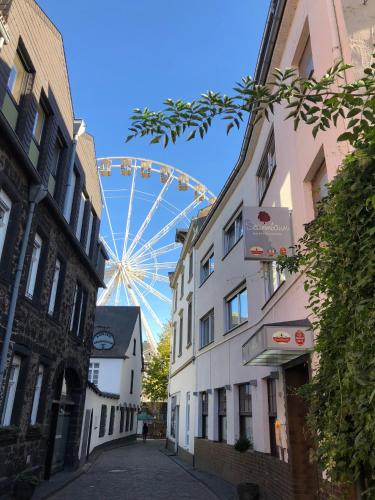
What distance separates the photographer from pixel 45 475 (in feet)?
40.1

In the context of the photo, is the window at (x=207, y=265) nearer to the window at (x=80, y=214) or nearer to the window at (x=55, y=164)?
the window at (x=80, y=214)

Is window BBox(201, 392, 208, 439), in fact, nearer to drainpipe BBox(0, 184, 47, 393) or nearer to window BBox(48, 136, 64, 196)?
drainpipe BBox(0, 184, 47, 393)

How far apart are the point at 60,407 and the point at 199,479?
16.2 ft

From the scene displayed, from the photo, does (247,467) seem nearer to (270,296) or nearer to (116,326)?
(270,296)

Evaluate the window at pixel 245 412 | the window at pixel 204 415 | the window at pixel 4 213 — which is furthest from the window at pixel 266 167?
the window at pixel 204 415

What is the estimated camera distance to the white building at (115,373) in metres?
23.8

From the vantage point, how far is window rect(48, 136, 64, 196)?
39.5 feet

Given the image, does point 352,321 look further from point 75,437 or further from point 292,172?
point 75,437

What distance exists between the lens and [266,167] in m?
11.4

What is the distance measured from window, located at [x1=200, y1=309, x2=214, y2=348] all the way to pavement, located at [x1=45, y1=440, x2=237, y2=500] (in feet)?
15.6

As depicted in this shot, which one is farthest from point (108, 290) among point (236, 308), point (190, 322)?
point (236, 308)

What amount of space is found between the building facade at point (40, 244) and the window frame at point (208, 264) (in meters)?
4.81

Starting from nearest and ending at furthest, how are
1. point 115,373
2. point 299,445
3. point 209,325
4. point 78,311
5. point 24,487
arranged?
point 299,445 → point 24,487 → point 78,311 → point 209,325 → point 115,373

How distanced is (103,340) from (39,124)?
22.8m
